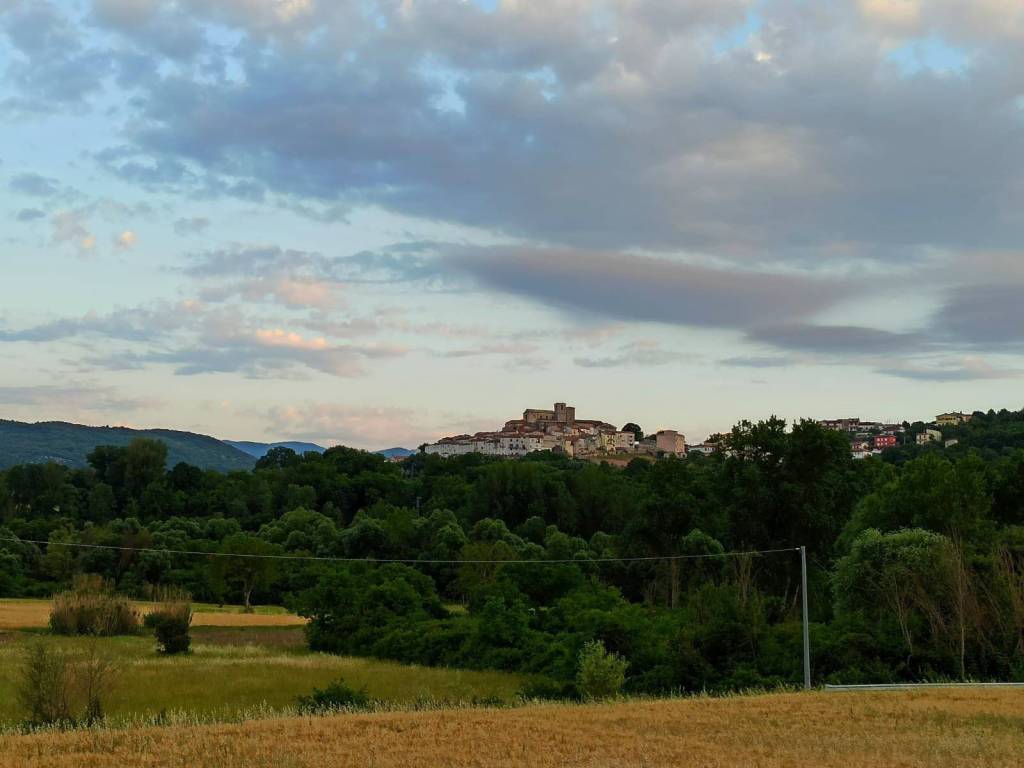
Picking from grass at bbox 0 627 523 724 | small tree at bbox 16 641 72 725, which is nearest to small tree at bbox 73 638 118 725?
small tree at bbox 16 641 72 725

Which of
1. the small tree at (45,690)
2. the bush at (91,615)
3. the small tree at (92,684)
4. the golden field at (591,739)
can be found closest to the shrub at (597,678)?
the golden field at (591,739)

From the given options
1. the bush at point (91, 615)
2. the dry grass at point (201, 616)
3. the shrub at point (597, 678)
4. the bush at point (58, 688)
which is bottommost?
the dry grass at point (201, 616)

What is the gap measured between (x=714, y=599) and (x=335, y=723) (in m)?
25.4

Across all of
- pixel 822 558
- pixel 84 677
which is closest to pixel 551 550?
pixel 822 558

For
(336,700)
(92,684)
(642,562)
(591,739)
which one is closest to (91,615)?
(642,562)

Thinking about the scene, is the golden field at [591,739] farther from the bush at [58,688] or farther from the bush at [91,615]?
the bush at [91,615]

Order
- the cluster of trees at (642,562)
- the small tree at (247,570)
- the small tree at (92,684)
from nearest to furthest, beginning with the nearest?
the small tree at (92,684) < the cluster of trees at (642,562) < the small tree at (247,570)

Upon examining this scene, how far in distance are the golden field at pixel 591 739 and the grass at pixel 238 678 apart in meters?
5.87

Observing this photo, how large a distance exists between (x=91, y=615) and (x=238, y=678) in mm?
23223

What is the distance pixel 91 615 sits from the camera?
201 feet

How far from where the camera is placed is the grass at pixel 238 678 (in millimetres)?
34938

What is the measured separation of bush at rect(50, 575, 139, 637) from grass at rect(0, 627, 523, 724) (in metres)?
3.05

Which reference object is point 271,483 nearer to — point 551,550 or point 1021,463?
point 551,550

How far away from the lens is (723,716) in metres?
26.4
